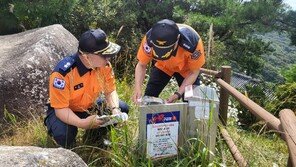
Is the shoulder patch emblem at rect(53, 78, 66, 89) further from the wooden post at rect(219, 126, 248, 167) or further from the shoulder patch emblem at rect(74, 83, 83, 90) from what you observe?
the wooden post at rect(219, 126, 248, 167)

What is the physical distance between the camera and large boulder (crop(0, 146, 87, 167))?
1901mm

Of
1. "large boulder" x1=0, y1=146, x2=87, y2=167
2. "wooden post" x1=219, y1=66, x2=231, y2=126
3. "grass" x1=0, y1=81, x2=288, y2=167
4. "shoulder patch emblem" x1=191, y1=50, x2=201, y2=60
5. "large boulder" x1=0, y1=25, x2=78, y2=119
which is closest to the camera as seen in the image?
"large boulder" x1=0, y1=146, x2=87, y2=167

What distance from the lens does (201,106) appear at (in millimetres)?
2688

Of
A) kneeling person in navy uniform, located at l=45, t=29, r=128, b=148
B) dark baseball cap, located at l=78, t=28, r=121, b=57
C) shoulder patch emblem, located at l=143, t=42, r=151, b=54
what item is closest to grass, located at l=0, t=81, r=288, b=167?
kneeling person in navy uniform, located at l=45, t=29, r=128, b=148

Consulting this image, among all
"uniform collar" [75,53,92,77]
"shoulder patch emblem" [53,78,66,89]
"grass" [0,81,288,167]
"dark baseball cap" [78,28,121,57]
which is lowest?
"grass" [0,81,288,167]

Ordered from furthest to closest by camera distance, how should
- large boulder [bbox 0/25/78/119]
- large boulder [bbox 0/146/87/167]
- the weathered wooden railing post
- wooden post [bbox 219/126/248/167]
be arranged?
1. large boulder [bbox 0/25/78/119]
2. wooden post [bbox 219/126/248/167]
3. large boulder [bbox 0/146/87/167]
4. the weathered wooden railing post

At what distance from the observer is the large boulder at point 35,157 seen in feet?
6.24

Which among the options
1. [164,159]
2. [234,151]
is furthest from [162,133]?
[234,151]

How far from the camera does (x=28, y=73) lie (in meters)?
4.24

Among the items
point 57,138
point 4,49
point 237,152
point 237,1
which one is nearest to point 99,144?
point 57,138

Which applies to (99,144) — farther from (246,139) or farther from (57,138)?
(246,139)

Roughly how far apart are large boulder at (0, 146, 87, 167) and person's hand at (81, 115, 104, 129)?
2.39 feet

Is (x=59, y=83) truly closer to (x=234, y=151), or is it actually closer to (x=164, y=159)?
(x=164, y=159)

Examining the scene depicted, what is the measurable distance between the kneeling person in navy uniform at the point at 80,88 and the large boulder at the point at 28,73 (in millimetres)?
1032
